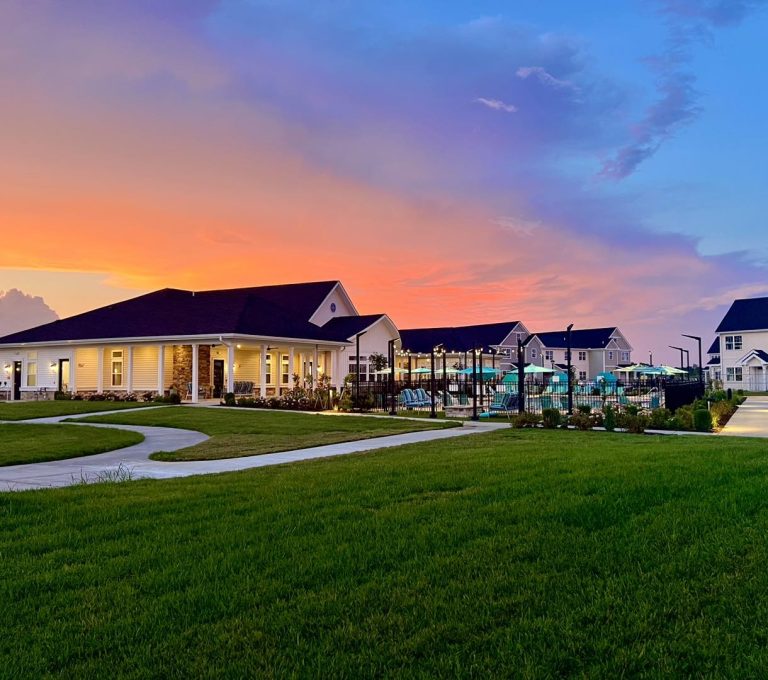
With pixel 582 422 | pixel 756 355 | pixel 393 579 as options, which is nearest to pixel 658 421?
pixel 582 422

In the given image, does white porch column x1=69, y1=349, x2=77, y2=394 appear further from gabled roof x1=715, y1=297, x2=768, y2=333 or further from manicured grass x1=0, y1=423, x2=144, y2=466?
gabled roof x1=715, y1=297, x2=768, y2=333

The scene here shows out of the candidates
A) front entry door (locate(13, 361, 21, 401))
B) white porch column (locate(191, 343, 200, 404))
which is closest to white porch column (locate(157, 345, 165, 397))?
white porch column (locate(191, 343, 200, 404))

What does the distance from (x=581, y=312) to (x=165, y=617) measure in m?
66.4

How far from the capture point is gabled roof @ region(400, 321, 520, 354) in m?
61.3

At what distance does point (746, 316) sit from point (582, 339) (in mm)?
20068

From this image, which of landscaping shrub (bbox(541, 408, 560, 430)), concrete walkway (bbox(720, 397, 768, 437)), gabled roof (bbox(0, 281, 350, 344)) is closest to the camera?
concrete walkway (bbox(720, 397, 768, 437))

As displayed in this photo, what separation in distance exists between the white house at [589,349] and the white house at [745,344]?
14496 mm

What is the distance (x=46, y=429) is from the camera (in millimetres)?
17969

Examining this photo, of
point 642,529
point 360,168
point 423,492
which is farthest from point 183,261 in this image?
point 642,529

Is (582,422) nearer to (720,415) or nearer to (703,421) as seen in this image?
(703,421)

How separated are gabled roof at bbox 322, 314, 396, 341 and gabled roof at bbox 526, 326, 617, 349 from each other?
3918 cm

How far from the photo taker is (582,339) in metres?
79.0

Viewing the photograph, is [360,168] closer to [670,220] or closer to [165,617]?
[670,220]

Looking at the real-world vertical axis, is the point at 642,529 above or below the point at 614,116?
below
